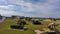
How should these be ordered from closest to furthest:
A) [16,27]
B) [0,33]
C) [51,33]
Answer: [0,33] → [51,33] → [16,27]

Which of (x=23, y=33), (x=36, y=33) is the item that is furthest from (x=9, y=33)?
(x=36, y=33)

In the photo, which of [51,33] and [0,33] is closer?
[0,33]

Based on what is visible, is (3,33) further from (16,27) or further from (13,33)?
(16,27)

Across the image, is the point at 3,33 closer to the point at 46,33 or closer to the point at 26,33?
the point at 26,33

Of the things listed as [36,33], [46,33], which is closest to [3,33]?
[36,33]

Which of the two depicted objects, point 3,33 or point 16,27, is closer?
point 3,33

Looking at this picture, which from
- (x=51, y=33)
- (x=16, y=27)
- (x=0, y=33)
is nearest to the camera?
(x=0, y=33)

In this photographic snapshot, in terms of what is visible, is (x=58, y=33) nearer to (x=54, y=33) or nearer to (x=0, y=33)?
(x=54, y=33)

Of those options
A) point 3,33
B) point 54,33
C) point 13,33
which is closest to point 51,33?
point 54,33
